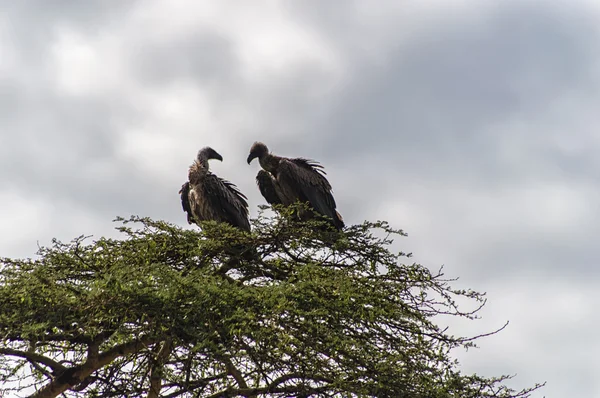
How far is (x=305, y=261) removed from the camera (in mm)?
9695

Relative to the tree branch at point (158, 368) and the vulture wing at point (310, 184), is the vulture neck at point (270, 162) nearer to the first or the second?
the vulture wing at point (310, 184)

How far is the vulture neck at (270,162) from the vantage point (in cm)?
1223

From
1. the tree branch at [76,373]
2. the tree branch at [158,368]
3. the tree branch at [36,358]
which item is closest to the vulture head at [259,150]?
the tree branch at [158,368]

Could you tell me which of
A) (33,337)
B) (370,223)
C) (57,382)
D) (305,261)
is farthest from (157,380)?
(370,223)

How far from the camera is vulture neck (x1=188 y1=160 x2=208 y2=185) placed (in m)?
12.2

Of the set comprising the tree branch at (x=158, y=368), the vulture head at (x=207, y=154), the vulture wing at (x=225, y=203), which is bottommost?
the tree branch at (x=158, y=368)

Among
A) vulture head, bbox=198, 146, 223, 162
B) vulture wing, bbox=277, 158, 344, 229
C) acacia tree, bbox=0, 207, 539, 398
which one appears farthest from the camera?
vulture head, bbox=198, 146, 223, 162

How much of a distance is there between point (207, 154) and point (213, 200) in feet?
5.44

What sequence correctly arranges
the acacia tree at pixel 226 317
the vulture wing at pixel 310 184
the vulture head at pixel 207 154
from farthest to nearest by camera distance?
1. the vulture head at pixel 207 154
2. the vulture wing at pixel 310 184
3. the acacia tree at pixel 226 317

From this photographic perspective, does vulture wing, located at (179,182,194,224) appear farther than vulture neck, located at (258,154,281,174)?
Yes

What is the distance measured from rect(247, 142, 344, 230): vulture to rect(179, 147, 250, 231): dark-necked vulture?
0.50 metres

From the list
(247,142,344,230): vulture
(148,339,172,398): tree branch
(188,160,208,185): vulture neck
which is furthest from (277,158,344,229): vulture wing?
(148,339,172,398): tree branch

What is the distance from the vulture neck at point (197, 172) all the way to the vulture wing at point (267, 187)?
0.90 m

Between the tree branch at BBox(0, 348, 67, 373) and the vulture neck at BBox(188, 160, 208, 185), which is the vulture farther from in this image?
the tree branch at BBox(0, 348, 67, 373)
